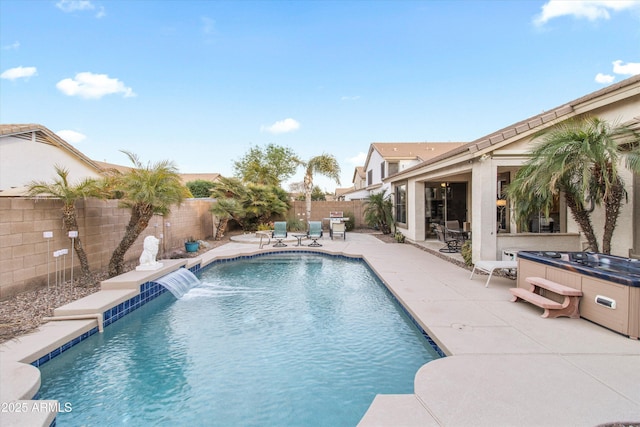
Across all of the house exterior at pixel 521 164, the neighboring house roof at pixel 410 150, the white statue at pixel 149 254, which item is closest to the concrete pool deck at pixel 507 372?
the house exterior at pixel 521 164

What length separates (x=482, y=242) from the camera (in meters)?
7.63

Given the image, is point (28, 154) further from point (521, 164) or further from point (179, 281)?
point (521, 164)

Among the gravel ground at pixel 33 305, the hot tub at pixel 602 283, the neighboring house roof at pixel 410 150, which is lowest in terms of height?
the gravel ground at pixel 33 305

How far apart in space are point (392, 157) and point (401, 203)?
8.14 meters

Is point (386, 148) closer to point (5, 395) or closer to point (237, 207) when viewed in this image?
point (237, 207)

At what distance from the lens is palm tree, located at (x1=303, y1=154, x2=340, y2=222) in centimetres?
1831

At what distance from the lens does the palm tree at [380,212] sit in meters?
16.3

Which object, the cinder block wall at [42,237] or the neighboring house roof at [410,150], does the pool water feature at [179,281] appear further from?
the neighboring house roof at [410,150]

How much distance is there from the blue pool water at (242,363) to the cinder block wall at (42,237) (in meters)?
→ 2.16

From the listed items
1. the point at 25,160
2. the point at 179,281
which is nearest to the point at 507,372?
the point at 179,281

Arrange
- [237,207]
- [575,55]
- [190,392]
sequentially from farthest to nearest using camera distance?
[237,207], [575,55], [190,392]

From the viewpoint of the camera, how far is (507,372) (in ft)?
10.4

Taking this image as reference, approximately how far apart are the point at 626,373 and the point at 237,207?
46.8 ft

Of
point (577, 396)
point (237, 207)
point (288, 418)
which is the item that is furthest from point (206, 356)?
point (237, 207)
